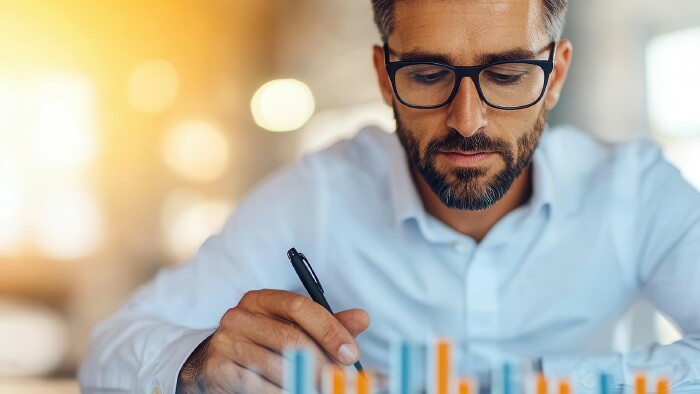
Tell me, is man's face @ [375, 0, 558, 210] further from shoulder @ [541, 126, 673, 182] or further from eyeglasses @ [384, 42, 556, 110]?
shoulder @ [541, 126, 673, 182]

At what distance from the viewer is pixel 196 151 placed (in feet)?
8.21

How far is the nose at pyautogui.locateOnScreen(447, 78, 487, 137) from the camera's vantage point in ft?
1.67

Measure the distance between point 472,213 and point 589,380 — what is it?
0.69 feet

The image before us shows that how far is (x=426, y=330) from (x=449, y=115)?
0.69 ft

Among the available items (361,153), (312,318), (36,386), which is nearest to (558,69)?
(361,153)

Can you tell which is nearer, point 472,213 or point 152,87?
point 472,213

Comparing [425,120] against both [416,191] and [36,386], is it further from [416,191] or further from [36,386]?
[36,386]

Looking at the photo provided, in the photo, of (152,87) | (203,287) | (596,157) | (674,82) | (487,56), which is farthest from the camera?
(152,87)

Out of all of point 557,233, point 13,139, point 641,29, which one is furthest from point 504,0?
point 13,139

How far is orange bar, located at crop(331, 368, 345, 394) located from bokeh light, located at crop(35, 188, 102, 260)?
2.04m

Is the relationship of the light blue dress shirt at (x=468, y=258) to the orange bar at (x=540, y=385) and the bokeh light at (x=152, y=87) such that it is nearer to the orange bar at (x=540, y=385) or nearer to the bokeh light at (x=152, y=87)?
the orange bar at (x=540, y=385)

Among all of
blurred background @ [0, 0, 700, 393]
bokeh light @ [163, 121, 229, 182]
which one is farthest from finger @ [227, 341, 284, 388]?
bokeh light @ [163, 121, 229, 182]

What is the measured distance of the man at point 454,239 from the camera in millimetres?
512

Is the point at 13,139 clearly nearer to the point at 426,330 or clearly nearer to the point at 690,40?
the point at 690,40
